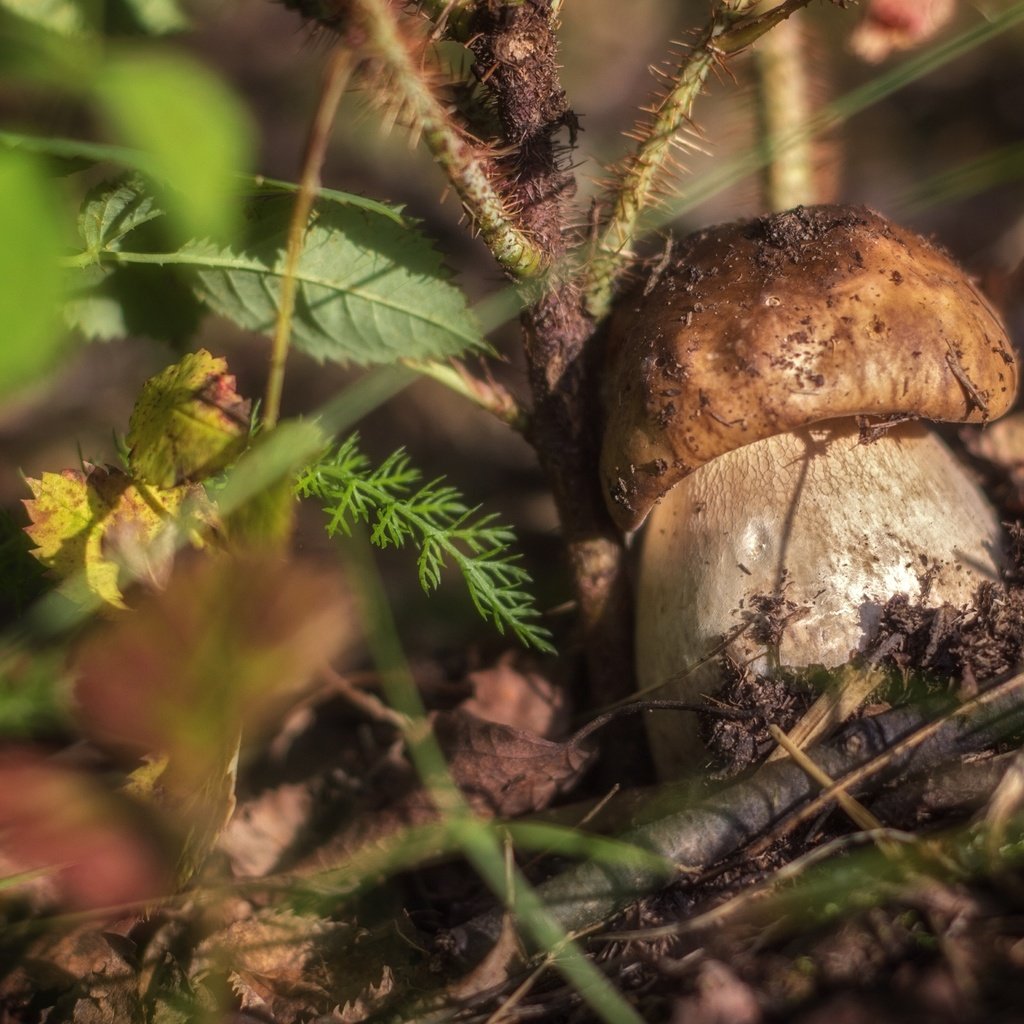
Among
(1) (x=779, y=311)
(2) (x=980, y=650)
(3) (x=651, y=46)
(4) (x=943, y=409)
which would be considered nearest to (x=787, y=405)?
(1) (x=779, y=311)

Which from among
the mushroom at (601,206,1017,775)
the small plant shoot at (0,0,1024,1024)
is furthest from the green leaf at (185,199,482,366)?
the mushroom at (601,206,1017,775)

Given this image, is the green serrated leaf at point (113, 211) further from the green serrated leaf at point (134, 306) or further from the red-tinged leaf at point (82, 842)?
the red-tinged leaf at point (82, 842)

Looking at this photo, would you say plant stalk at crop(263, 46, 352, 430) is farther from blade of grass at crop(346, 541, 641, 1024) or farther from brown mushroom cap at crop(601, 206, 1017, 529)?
brown mushroom cap at crop(601, 206, 1017, 529)

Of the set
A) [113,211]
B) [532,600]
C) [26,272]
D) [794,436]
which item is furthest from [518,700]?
[26,272]

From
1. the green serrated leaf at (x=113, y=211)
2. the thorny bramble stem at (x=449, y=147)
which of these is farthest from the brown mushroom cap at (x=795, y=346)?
the green serrated leaf at (x=113, y=211)

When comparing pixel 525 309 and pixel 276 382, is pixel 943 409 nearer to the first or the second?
pixel 525 309

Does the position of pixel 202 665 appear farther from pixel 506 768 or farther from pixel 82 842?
pixel 506 768
